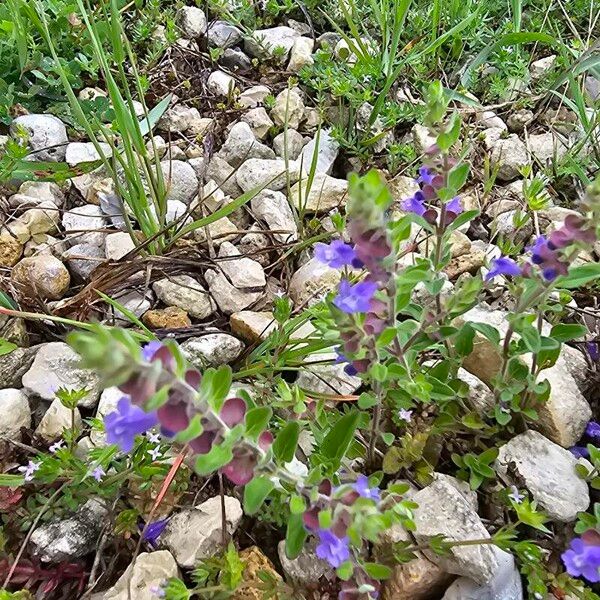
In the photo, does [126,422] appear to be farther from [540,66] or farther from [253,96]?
[540,66]

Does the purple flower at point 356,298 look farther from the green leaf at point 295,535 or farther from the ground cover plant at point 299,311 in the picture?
the green leaf at point 295,535

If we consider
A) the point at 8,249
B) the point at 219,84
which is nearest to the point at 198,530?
the point at 8,249

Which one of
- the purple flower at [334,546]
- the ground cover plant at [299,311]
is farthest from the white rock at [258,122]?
the purple flower at [334,546]

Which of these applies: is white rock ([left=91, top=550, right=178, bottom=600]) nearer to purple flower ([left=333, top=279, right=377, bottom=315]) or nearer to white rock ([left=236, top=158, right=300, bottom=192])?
purple flower ([left=333, top=279, right=377, bottom=315])

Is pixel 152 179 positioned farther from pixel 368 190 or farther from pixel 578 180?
pixel 578 180

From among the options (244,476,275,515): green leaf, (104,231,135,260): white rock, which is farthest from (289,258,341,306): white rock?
(244,476,275,515): green leaf
